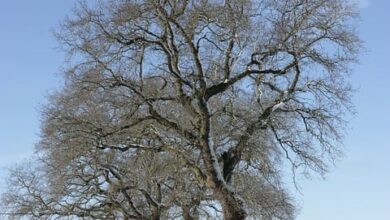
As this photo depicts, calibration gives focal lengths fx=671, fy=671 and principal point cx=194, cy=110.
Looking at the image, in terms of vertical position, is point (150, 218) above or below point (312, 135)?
above

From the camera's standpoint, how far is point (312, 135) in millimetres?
19859

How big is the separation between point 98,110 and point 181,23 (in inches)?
139

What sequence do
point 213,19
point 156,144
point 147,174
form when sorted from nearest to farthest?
point 213,19 → point 156,144 → point 147,174

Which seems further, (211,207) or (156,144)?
(211,207)

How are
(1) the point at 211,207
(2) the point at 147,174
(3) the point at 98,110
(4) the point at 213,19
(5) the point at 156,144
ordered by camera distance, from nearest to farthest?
(4) the point at 213,19, (3) the point at 98,110, (5) the point at 156,144, (2) the point at 147,174, (1) the point at 211,207

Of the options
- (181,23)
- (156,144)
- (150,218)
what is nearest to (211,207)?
(150,218)

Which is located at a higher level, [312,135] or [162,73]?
[162,73]

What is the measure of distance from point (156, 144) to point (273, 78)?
158 inches

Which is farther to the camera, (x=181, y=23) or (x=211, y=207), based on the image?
(x=211, y=207)

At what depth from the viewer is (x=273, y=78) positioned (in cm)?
1962

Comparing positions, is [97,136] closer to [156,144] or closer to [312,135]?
[156,144]

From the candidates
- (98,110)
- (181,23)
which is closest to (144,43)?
(181,23)

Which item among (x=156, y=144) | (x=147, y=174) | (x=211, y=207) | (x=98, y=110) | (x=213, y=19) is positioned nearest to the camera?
(x=213, y=19)

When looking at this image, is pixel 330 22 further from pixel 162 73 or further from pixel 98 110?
pixel 98 110
